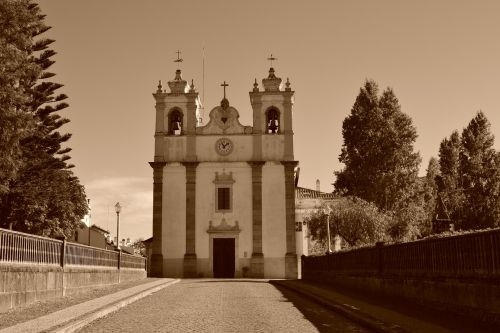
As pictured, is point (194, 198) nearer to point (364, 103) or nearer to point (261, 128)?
point (261, 128)

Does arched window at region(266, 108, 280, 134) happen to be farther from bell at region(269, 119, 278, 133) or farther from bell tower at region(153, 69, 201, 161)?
bell tower at region(153, 69, 201, 161)

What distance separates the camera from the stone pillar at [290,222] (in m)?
40.0

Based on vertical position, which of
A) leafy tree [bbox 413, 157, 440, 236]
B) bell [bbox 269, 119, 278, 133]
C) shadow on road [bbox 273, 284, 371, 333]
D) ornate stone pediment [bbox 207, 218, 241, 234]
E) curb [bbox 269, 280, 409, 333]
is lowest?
shadow on road [bbox 273, 284, 371, 333]

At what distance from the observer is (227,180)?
4138 cm

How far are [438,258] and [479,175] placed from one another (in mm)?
38959

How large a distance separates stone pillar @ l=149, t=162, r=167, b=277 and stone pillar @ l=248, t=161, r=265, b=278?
20.5 feet

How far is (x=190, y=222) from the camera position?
40750 mm

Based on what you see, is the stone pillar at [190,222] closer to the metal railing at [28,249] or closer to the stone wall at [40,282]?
the stone wall at [40,282]

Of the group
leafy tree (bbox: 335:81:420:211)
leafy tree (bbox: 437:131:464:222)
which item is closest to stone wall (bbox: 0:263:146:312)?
leafy tree (bbox: 335:81:420:211)

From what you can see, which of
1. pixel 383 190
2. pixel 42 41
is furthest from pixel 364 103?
pixel 42 41

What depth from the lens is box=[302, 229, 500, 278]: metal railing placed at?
991 cm

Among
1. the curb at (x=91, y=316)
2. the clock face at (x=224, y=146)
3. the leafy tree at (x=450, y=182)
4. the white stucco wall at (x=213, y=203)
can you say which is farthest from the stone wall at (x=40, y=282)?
the leafy tree at (x=450, y=182)

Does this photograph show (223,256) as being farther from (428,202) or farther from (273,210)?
(428,202)

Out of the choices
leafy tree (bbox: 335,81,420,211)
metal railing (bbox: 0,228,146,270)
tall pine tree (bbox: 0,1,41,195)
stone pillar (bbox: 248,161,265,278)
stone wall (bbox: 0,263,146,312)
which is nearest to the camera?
stone wall (bbox: 0,263,146,312)
